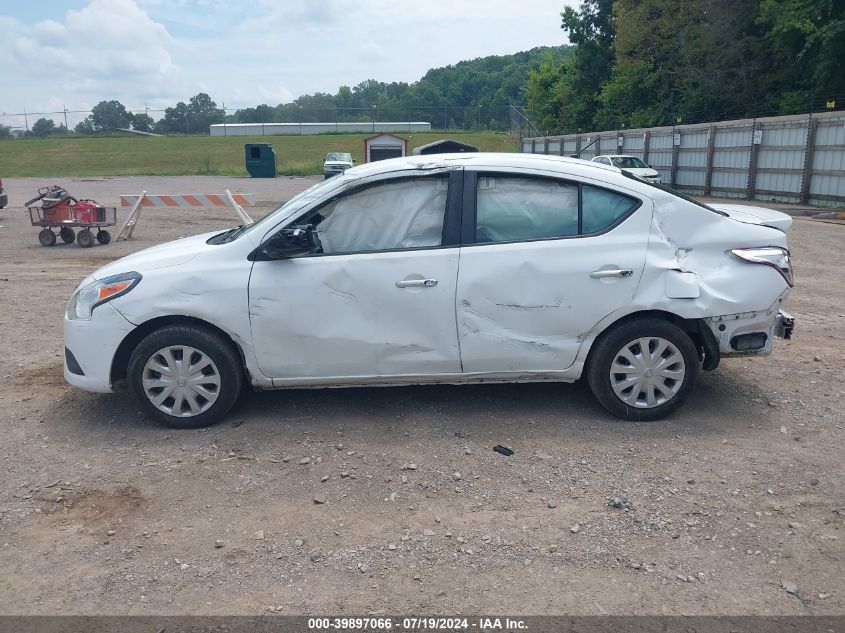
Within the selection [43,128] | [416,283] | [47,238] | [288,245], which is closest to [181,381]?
[288,245]

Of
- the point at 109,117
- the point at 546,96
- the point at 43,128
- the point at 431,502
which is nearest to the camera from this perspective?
the point at 431,502

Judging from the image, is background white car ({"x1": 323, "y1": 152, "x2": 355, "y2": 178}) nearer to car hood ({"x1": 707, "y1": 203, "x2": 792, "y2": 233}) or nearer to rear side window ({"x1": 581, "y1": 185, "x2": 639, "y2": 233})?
car hood ({"x1": 707, "y1": 203, "x2": 792, "y2": 233})

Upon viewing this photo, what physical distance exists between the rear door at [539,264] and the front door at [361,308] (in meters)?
0.17

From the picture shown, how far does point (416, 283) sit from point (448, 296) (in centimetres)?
22

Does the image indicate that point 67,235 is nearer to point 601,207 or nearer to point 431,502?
point 601,207

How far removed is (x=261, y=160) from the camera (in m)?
50.2

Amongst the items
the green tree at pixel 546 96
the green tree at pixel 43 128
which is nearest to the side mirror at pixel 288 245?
the green tree at pixel 546 96

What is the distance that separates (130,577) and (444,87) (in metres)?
115

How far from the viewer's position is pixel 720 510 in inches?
→ 150

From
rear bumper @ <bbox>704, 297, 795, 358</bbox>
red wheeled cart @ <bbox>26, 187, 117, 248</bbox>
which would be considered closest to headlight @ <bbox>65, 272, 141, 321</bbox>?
rear bumper @ <bbox>704, 297, 795, 358</bbox>

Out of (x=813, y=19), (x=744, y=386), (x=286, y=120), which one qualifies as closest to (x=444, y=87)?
(x=286, y=120)

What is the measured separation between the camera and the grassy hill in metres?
56.2

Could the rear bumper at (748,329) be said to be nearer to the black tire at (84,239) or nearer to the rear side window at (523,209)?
the rear side window at (523,209)

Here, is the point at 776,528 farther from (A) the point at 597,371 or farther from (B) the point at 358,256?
(B) the point at 358,256
